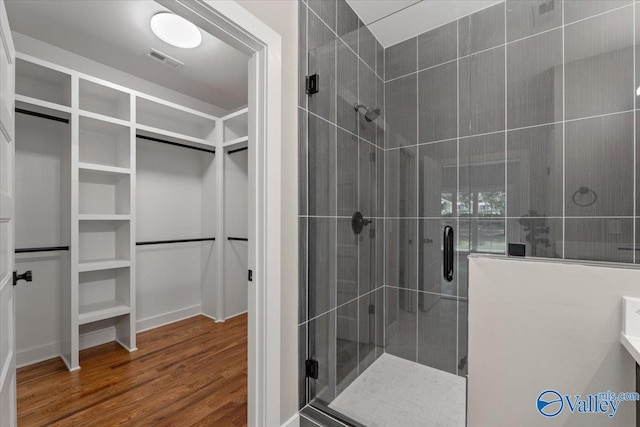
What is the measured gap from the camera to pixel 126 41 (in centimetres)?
230

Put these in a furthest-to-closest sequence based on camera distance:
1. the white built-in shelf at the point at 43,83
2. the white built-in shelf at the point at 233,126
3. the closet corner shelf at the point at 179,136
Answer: the white built-in shelf at the point at 233,126 → the closet corner shelf at the point at 179,136 → the white built-in shelf at the point at 43,83

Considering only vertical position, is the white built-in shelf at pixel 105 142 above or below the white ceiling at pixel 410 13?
below

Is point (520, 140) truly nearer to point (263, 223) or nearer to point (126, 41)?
point (263, 223)

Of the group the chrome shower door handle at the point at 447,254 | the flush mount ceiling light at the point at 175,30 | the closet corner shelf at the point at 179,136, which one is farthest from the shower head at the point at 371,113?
the closet corner shelf at the point at 179,136

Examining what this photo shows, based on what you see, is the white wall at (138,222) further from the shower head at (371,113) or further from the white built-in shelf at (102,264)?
the shower head at (371,113)

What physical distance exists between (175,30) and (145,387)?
252 cm

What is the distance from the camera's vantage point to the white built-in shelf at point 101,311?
2.32 meters

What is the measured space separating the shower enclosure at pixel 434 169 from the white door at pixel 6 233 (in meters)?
1.17

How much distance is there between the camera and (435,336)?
60.9 inches

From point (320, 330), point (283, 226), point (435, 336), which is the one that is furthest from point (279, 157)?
point (435, 336)

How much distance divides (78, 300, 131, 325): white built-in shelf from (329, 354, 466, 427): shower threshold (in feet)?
6.62

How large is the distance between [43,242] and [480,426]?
10.4 feet

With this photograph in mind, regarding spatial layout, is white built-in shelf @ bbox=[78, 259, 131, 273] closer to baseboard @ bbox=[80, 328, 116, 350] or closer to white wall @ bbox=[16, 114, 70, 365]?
white wall @ bbox=[16, 114, 70, 365]

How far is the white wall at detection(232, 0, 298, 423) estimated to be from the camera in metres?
1.46
